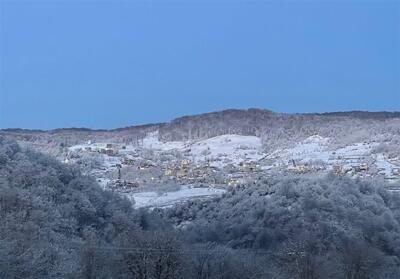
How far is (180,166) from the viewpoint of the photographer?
358 ft

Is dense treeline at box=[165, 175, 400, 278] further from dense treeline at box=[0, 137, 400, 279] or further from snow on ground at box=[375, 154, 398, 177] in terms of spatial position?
snow on ground at box=[375, 154, 398, 177]

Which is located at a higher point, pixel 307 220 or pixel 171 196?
pixel 171 196

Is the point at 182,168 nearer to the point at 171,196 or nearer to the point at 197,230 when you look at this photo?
the point at 171,196

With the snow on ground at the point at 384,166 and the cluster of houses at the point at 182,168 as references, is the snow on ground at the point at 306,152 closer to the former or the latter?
the cluster of houses at the point at 182,168

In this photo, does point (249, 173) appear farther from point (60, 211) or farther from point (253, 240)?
point (60, 211)

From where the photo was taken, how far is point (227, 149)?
130m

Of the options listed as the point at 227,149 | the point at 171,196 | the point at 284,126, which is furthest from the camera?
the point at 227,149

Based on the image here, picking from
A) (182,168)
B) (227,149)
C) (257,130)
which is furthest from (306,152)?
(257,130)

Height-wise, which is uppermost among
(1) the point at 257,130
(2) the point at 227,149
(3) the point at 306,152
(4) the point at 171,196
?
(1) the point at 257,130

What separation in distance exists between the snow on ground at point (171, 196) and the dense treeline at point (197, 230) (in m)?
8.33

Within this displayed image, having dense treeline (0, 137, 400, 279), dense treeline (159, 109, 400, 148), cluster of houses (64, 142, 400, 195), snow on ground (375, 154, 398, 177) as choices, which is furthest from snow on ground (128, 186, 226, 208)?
dense treeline (159, 109, 400, 148)

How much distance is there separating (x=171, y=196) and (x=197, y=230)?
25.1 metres

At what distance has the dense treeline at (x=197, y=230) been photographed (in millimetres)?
29438

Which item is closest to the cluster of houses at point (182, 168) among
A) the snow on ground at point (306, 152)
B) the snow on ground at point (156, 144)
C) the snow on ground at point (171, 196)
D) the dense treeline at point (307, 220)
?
the snow on ground at point (306, 152)
